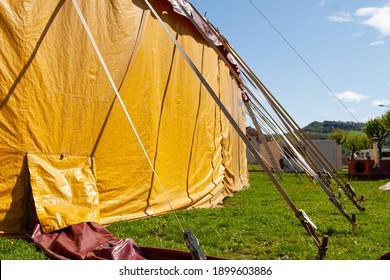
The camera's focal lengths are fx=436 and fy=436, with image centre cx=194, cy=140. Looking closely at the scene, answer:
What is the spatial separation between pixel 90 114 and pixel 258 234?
285 cm

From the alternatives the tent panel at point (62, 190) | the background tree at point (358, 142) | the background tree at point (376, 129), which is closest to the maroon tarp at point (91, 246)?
the tent panel at point (62, 190)

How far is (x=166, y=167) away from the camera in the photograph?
24.6ft

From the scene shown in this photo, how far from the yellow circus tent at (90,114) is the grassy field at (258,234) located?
0.49m

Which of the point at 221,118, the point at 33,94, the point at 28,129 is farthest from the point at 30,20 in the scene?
the point at 221,118

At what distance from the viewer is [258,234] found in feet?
19.6

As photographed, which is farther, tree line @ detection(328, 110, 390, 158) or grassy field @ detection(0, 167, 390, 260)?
tree line @ detection(328, 110, 390, 158)

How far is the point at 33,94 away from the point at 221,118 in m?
5.71

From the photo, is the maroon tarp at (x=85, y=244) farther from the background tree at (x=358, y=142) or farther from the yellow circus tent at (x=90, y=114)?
the background tree at (x=358, y=142)

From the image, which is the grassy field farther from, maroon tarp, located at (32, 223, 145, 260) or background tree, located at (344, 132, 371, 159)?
background tree, located at (344, 132, 371, 159)

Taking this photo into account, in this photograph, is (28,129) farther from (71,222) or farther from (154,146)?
(154,146)

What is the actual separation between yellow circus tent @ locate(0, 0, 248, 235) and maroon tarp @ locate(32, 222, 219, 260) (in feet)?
0.61

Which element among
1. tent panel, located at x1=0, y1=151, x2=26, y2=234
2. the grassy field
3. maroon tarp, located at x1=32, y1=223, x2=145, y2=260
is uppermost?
tent panel, located at x1=0, y1=151, x2=26, y2=234

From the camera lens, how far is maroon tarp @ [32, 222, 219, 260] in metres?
4.36

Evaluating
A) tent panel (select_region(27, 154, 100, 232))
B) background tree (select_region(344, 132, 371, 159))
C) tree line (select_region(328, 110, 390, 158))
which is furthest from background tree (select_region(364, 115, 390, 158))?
tent panel (select_region(27, 154, 100, 232))
